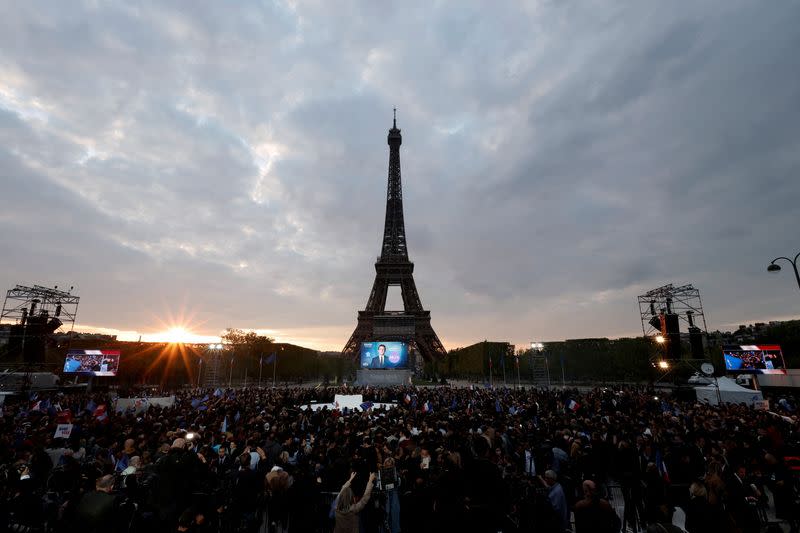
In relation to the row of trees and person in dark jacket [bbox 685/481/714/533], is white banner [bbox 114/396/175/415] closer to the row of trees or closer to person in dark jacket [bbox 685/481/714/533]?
the row of trees

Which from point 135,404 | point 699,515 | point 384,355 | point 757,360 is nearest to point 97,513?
point 699,515

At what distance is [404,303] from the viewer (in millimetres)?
72438

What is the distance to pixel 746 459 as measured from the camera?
9.16m

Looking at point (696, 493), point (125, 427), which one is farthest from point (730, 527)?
point (125, 427)

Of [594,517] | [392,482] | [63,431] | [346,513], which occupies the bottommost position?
[392,482]

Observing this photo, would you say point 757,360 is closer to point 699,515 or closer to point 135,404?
point 699,515

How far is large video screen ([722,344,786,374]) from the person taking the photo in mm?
36188

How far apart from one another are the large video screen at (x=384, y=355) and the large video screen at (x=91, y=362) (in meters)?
28.3

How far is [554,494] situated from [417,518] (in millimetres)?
2420

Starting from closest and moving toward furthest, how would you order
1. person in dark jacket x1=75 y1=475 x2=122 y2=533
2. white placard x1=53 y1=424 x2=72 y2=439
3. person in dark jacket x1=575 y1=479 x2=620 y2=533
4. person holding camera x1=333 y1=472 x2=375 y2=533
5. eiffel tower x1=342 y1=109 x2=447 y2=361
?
person in dark jacket x1=75 y1=475 x2=122 y2=533
person in dark jacket x1=575 y1=479 x2=620 y2=533
person holding camera x1=333 y1=472 x2=375 y2=533
white placard x1=53 y1=424 x2=72 y2=439
eiffel tower x1=342 y1=109 x2=447 y2=361

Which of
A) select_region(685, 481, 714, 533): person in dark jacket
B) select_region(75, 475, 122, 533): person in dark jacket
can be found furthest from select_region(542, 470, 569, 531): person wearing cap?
select_region(75, 475, 122, 533): person in dark jacket

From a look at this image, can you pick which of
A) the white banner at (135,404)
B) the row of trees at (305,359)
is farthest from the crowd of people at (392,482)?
the row of trees at (305,359)

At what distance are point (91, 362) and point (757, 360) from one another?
70.6m

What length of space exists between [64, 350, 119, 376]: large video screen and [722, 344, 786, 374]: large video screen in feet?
218
